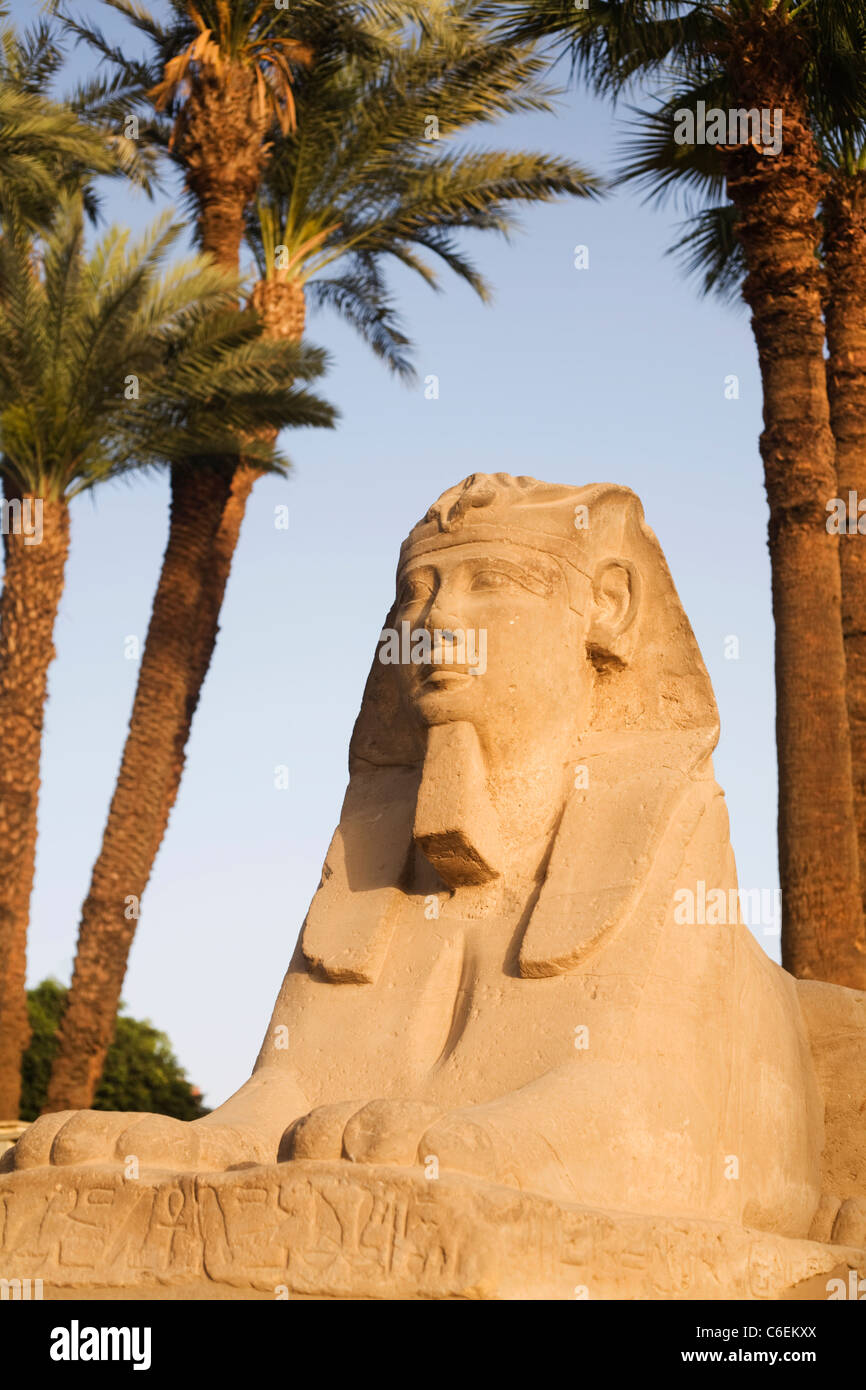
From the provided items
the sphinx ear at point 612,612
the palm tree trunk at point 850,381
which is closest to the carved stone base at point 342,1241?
A: the sphinx ear at point 612,612

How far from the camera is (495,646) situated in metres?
4.84

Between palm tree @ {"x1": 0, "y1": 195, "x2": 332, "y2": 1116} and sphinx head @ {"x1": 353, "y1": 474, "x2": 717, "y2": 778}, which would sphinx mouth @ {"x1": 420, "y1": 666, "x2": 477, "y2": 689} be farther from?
palm tree @ {"x1": 0, "y1": 195, "x2": 332, "y2": 1116}

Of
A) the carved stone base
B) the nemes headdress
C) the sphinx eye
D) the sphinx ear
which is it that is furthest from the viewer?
the sphinx ear

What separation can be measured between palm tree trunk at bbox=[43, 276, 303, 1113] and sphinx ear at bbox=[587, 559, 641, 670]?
8.14m

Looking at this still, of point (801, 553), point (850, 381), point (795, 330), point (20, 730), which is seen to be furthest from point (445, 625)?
point (20, 730)

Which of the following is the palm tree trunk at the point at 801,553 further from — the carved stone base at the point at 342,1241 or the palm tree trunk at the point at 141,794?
the carved stone base at the point at 342,1241

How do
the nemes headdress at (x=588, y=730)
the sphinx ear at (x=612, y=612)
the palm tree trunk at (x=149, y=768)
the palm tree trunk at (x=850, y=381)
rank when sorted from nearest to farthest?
the nemes headdress at (x=588, y=730) < the sphinx ear at (x=612, y=612) < the palm tree trunk at (x=850, y=381) < the palm tree trunk at (x=149, y=768)

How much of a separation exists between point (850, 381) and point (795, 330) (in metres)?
1.14

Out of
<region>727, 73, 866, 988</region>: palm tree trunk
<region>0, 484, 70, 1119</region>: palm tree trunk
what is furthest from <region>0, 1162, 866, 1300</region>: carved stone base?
<region>0, 484, 70, 1119</region>: palm tree trunk

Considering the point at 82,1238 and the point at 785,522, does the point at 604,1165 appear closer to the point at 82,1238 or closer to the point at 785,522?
the point at 82,1238

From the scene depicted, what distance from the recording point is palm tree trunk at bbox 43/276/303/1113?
12461mm

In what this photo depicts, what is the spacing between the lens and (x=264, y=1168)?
12.2 ft

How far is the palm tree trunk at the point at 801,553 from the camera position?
9.08m

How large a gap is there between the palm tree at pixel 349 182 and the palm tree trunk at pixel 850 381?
12.2 ft
